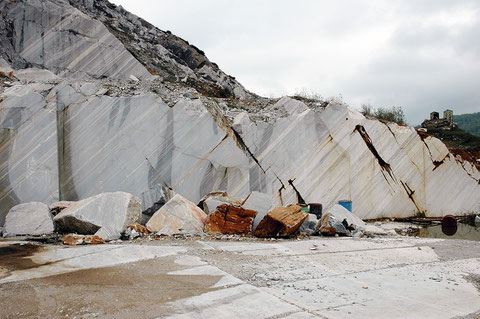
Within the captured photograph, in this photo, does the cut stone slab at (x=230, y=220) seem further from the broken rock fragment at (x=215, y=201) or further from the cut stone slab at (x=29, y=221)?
the cut stone slab at (x=29, y=221)

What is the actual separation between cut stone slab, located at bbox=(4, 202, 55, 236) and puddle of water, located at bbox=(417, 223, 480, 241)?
8937mm

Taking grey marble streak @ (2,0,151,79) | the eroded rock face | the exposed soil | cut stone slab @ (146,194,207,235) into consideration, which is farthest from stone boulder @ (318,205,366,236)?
grey marble streak @ (2,0,151,79)

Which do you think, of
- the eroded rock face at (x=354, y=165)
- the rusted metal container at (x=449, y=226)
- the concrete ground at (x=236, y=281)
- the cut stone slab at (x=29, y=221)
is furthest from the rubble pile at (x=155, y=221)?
the rusted metal container at (x=449, y=226)

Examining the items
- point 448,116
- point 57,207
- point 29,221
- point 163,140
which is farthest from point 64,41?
point 448,116

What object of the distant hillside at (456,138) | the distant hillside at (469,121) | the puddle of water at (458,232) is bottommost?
the puddle of water at (458,232)

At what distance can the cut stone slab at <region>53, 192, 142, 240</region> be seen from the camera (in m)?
6.00

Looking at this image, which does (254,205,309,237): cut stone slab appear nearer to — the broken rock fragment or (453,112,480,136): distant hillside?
the broken rock fragment

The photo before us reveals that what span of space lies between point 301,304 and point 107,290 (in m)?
1.63

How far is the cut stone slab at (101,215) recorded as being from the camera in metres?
6.00

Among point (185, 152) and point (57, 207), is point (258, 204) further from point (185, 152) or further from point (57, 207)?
point (57, 207)

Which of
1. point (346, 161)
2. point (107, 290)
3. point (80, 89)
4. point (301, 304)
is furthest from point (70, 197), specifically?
point (346, 161)

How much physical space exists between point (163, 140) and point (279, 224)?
3.83 meters

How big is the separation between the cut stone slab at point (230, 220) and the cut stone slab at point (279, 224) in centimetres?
28

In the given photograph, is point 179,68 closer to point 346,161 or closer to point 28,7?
point 28,7
